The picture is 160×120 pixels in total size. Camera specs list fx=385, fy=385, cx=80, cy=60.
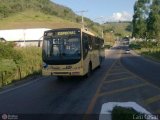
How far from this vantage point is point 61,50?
71.2ft

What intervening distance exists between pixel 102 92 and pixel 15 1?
168 metres

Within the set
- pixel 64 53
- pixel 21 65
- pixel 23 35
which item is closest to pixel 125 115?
pixel 64 53

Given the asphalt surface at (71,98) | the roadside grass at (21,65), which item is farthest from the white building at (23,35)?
the asphalt surface at (71,98)

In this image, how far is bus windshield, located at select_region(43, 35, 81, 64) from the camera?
21.7m

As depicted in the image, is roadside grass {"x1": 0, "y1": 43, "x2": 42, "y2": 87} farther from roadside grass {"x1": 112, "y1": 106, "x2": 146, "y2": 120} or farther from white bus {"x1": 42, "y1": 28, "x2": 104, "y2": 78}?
roadside grass {"x1": 112, "y1": 106, "x2": 146, "y2": 120}

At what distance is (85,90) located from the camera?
1767 cm

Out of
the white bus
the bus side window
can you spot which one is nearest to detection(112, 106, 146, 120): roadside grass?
the white bus

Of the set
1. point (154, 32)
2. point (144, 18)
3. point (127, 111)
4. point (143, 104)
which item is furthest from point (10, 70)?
point (144, 18)

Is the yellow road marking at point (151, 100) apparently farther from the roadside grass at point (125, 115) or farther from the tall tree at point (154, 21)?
the tall tree at point (154, 21)

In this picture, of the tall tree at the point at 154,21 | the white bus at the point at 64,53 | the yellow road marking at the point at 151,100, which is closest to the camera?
the yellow road marking at the point at 151,100

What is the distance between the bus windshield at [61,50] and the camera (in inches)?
853

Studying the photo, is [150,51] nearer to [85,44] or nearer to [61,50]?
[85,44]

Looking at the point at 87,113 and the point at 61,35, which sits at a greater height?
the point at 61,35

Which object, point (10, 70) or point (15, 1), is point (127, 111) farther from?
point (15, 1)
